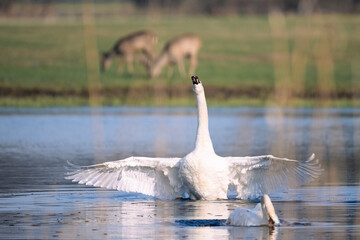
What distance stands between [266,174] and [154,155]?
4.89m

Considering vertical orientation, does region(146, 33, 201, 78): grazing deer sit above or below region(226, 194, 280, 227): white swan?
above

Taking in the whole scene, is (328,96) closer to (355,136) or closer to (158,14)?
(355,136)

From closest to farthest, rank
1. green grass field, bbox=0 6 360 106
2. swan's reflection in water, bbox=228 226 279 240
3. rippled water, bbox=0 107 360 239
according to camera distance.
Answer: swan's reflection in water, bbox=228 226 279 240 < rippled water, bbox=0 107 360 239 < green grass field, bbox=0 6 360 106

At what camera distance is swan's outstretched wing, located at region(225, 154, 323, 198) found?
12016 mm

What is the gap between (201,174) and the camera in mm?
11898

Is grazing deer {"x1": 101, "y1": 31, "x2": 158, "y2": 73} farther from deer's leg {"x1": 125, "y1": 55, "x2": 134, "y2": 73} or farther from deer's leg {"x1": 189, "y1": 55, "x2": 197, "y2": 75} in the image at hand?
deer's leg {"x1": 189, "y1": 55, "x2": 197, "y2": 75}

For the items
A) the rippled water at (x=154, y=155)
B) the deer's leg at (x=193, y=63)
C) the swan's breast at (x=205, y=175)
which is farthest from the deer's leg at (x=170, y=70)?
the swan's breast at (x=205, y=175)

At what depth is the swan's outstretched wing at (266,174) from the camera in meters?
12.0

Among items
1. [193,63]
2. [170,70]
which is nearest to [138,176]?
[193,63]

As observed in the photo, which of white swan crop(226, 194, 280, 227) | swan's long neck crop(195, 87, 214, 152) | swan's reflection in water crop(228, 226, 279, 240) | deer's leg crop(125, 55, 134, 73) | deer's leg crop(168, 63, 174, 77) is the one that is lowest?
swan's reflection in water crop(228, 226, 279, 240)

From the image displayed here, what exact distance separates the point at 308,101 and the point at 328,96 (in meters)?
1.72

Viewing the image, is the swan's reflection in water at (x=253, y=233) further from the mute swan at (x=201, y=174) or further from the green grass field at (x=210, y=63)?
the green grass field at (x=210, y=63)

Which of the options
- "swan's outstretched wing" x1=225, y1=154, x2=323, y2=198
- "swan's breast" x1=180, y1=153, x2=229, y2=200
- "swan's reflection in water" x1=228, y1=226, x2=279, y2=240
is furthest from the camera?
"swan's outstretched wing" x1=225, y1=154, x2=323, y2=198

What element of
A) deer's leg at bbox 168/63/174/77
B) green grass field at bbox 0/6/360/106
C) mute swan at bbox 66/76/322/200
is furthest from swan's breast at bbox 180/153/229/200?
deer's leg at bbox 168/63/174/77
